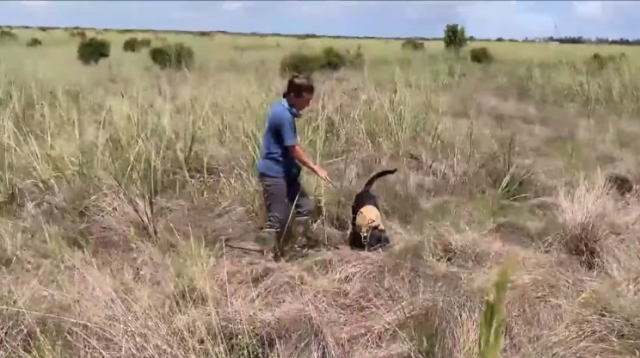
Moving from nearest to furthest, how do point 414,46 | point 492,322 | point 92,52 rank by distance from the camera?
point 492,322
point 92,52
point 414,46

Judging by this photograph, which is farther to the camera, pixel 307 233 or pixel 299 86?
pixel 307 233

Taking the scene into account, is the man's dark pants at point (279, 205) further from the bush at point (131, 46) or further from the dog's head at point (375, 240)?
the bush at point (131, 46)

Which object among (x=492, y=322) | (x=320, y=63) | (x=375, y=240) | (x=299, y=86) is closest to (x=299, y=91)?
(x=299, y=86)

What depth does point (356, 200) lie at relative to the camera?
178 inches

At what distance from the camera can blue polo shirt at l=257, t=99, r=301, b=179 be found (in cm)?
428

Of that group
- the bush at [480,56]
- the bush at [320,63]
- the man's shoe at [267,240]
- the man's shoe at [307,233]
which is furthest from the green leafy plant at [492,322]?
the bush at [480,56]

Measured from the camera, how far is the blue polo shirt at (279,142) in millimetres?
4281

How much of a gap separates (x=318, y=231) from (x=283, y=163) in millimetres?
577

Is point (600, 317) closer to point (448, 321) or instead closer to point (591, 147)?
point (448, 321)

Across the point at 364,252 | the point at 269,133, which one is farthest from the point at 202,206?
the point at 364,252

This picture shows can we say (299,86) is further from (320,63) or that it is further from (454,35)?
(454,35)

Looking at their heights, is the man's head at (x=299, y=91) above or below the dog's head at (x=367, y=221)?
above

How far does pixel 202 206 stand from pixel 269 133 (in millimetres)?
989

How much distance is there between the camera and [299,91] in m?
4.27
